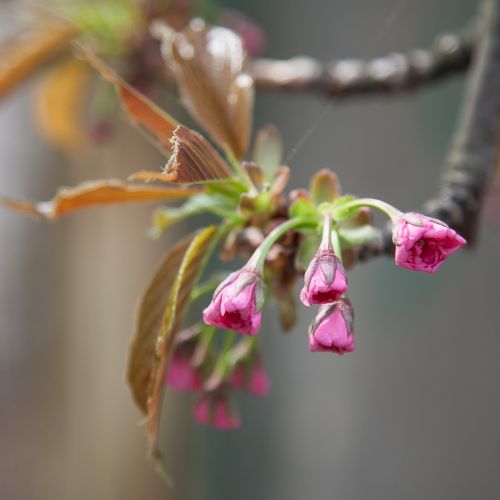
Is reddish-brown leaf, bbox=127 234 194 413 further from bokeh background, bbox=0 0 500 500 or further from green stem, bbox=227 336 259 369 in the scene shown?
bokeh background, bbox=0 0 500 500

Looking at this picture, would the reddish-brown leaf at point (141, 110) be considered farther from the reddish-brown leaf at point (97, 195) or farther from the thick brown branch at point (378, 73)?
the thick brown branch at point (378, 73)

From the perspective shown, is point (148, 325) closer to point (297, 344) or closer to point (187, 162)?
point (187, 162)

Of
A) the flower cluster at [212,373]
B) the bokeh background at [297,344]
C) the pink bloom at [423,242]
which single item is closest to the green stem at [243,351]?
the flower cluster at [212,373]

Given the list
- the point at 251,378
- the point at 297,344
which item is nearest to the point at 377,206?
the point at 251,378

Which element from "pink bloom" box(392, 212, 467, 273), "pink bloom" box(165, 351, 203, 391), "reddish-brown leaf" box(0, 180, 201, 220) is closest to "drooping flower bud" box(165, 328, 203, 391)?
"pink bloom" box(165, 351, 203, 391)

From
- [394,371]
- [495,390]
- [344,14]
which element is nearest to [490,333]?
[495,390]

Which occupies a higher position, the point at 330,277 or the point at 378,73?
the point at 378,73
